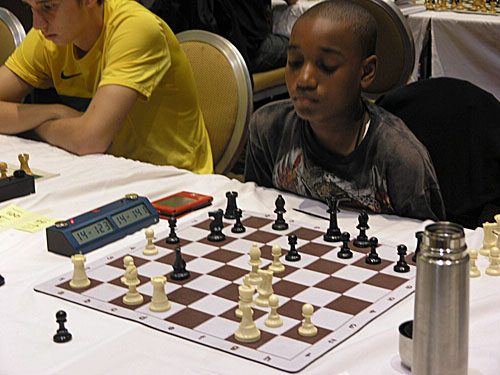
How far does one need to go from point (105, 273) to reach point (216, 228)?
0.90ft

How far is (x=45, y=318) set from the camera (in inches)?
49.5

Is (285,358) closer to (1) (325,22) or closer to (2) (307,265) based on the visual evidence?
(2) (307,265)

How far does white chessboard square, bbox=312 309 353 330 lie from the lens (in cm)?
Answer: 119

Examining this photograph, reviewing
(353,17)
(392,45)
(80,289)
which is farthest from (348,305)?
(392,45)

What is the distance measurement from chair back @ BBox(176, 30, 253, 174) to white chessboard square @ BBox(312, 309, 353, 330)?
1.46 metres

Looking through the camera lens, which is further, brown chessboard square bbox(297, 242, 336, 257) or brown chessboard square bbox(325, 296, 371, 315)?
brown chessboard square bbox(297, 242, 336, 257)

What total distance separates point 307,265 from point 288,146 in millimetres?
551

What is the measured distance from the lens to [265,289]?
1.27 meters

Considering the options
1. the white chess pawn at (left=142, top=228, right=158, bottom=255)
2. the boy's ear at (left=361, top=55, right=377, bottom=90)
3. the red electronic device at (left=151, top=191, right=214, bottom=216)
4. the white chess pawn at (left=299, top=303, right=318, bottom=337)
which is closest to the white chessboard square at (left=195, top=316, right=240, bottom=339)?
the white chess pawn at (left=299, top=303, right=318, bottom=337)

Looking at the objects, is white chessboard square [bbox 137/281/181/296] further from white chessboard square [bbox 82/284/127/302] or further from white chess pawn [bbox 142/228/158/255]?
white chess pawn [bbox 142/228/158/255]

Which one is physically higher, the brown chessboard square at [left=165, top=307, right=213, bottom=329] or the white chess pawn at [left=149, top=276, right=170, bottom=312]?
the white chess pawn at [left=149, top=276, right=170, bottom=312]

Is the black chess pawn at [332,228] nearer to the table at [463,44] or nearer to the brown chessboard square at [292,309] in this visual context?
the brown chessboard square at [292,309]

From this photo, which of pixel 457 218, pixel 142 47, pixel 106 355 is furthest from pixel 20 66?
pixel 106 355

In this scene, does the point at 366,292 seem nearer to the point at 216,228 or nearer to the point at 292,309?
the point at 292,309
